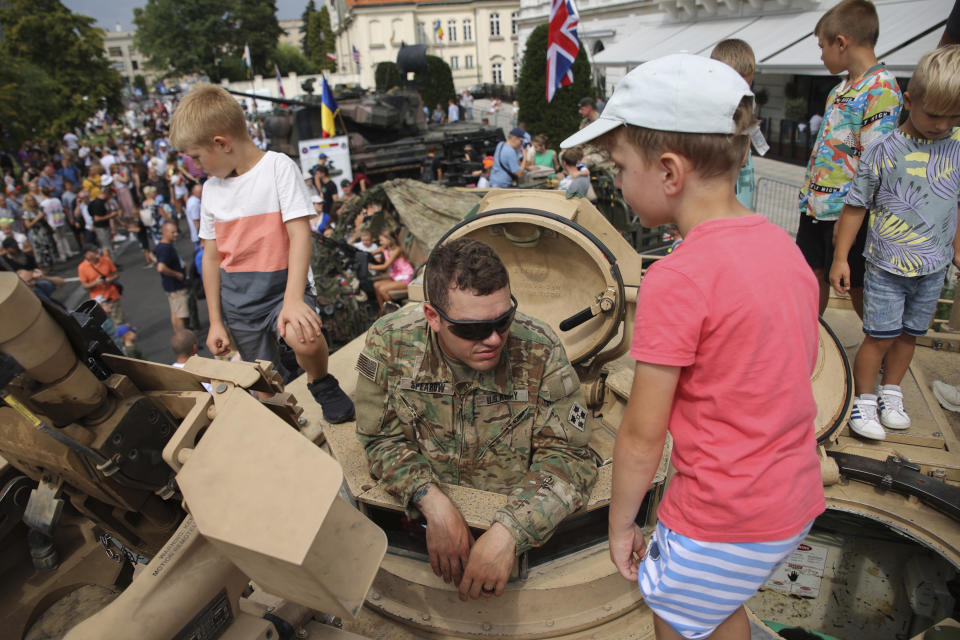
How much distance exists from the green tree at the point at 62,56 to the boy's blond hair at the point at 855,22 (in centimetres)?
2589

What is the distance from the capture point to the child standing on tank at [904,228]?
2.46 m

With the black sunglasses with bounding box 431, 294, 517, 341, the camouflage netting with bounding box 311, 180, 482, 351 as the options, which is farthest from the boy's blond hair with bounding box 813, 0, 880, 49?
the camouflage netting with bounding box 311, 180, 482, 351

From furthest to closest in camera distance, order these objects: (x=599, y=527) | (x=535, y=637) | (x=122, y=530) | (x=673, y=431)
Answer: (x=599, y=527)
(x=535, y=637)
(x=122, y=530)
(x=673, y=431)

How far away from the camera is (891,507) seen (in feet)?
9.05

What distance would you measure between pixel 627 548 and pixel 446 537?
676 millimetres

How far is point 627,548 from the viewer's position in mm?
1555

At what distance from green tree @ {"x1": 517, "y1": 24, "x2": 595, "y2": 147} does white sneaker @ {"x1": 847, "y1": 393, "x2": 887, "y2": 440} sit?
14.5 metres

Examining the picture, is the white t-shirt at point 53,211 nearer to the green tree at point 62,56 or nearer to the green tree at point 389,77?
the green tree at point 389,77

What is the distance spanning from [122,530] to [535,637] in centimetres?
145

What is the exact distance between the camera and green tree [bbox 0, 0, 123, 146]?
25312 mm

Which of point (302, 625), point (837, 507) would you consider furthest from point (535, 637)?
point (837, 507)

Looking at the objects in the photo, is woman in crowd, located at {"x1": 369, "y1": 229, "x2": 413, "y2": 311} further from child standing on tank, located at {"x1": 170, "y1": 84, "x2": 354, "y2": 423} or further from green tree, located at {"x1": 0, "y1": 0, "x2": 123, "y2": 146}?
green tree, located at {"x1": 0, "y1": 0, "x2": 123, "y2": 146}

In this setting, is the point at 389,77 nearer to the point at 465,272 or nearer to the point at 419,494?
the point at 465,272

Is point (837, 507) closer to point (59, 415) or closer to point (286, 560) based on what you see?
point (286, 560)
